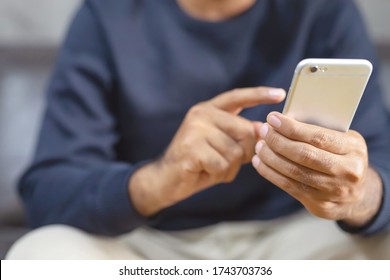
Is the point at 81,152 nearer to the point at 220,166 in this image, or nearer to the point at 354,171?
the point at 220,166

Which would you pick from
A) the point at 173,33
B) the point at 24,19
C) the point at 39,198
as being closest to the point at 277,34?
the point at 173,33

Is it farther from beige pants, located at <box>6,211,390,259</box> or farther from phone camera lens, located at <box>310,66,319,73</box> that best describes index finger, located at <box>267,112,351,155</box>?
beige pants, located at <box>6,211,390,259</box>

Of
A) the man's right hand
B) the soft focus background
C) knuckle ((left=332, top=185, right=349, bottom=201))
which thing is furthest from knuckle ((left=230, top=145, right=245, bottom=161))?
the soft focus background

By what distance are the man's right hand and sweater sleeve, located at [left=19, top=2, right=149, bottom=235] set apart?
2.6 inches

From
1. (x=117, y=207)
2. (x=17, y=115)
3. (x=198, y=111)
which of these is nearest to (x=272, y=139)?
(x=198, y=111)

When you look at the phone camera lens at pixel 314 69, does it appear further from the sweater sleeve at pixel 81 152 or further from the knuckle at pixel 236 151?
the sweater sleeve at pixel 81 152

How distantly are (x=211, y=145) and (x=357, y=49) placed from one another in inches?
10.5

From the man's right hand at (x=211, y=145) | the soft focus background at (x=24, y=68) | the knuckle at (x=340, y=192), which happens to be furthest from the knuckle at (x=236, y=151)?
the soft focus background at (x=24, y=68)

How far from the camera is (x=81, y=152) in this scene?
2.49ft

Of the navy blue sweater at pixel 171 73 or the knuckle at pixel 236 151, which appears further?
the navy blue sweater at pixel 171 73

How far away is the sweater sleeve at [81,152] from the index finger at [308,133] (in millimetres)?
223

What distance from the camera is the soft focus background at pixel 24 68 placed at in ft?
3.28

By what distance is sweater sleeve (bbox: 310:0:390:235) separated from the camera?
0.74 meters

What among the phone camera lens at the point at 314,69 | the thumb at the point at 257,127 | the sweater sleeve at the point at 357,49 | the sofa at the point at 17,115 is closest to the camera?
the phone camera lens at the point at 314,69
